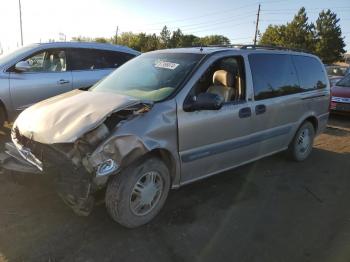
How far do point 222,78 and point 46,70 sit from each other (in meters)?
3.77

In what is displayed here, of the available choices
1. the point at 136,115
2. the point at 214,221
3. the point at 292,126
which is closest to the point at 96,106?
the point at 136,115

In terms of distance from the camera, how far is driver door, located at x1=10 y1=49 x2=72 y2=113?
6391 millimetres

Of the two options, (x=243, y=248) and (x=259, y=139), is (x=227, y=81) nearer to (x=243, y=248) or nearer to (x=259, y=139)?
(x=259, y=139)

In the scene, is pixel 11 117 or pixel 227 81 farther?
pixel 11 117

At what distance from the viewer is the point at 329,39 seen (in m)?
53.3

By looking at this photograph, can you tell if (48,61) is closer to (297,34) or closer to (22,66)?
(22,66)

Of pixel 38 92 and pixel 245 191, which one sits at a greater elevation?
pixel 38 92

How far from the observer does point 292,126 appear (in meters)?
5.66

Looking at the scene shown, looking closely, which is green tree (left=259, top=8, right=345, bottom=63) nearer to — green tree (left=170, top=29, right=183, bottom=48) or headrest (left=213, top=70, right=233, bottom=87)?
green tree (left=170, top=29, right=183, bottom=48)

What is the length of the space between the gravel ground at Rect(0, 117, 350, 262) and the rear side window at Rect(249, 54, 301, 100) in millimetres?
1275

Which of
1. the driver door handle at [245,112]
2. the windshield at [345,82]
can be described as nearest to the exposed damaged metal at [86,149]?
the driver door handle at [245,112]

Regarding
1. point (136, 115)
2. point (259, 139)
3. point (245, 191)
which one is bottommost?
point (245, 191)

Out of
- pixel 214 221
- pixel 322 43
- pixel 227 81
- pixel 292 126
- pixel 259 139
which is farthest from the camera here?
pixel 322 43

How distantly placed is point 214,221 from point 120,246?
1.08 meters
